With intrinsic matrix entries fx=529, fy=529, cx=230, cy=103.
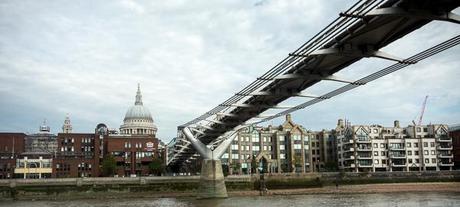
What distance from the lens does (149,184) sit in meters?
97.4

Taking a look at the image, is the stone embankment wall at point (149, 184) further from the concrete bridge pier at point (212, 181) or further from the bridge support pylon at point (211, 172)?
the bridge support pylon at point (211, 172)

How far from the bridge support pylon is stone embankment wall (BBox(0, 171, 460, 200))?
16.3 metres

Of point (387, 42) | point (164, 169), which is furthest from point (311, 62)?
point (164, 169)

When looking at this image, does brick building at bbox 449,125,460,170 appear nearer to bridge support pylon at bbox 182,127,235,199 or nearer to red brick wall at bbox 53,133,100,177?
bridge support pylon at bbox 182,127,235,199

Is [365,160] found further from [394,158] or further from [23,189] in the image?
[23,189]

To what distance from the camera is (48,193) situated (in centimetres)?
9031

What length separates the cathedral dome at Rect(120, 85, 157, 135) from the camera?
191 m

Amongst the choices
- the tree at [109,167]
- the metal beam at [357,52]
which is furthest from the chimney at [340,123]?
the metal beam at [357,52]

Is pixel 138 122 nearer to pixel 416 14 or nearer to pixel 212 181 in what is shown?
pixel 212 181

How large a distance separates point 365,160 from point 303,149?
17834 mm

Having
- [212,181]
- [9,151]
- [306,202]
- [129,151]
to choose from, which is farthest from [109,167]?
[306,202]

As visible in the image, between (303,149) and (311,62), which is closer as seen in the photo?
(311,62)

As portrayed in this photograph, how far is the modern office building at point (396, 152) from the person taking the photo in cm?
14562

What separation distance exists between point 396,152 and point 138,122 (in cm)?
9242
